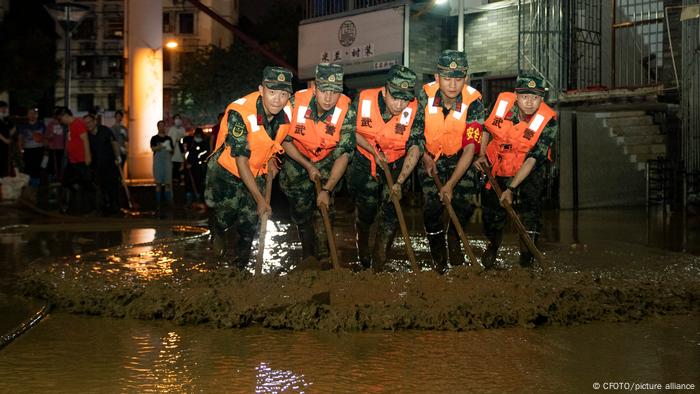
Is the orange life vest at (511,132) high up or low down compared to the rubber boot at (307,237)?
up

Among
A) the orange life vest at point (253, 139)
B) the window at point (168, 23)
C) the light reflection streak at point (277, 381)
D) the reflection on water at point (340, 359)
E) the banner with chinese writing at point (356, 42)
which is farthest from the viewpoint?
the window at point (168, 23)

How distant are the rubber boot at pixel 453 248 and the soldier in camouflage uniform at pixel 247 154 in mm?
1898

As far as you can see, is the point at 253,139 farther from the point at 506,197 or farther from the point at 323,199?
the point at 506,197

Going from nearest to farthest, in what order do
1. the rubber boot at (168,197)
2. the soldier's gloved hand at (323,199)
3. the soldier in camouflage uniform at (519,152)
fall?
the soldier's gloved hand at (323,199)
the soldier in camouflage uniform at (519,152)
the rubber boot at (168,197)

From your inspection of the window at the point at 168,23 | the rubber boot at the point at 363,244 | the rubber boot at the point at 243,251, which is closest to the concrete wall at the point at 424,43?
the rubber boot at the point at 363,244

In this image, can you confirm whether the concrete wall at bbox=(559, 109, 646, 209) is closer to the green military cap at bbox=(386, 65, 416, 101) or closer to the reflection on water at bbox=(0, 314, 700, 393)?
the green military cap at bbox=(386, 65, 416, 101)

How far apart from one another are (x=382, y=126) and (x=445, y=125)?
57 cm

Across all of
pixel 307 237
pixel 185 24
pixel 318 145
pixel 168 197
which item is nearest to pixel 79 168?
pixel 168 197

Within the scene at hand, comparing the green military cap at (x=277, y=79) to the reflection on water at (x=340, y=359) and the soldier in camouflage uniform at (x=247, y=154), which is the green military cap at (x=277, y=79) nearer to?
the soldier in camouflage uniform at (x=247, y=154)

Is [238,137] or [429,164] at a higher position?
[238,137]

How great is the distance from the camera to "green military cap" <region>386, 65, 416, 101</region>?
8.19 m

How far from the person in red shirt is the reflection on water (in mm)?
9886

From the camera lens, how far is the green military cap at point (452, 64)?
328 inches

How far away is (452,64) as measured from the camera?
27.3 feet
